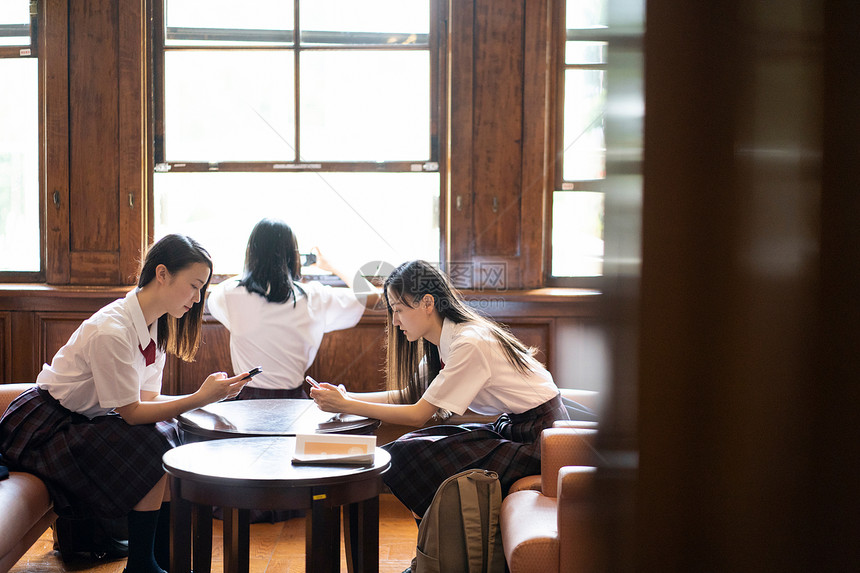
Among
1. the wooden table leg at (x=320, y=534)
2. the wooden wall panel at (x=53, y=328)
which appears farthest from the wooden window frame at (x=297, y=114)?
the wooden table leg at (x=320, y=534)

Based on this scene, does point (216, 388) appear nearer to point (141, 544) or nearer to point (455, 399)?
point (141, 544)

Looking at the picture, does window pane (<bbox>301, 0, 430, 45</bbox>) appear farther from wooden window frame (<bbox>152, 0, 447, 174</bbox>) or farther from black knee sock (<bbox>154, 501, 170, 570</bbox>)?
black knee sock (<bbox>154, 501, 170, 570</bbox>)

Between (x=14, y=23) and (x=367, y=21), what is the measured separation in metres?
1.78

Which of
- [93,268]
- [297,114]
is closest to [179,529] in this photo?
[93,268]

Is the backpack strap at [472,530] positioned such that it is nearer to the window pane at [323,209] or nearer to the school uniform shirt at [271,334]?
the school uniform shirt at [271,334]

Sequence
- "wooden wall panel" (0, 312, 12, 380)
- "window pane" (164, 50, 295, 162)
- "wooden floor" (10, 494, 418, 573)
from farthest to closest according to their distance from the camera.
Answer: "window pane" (164, 50, 295, 162)
"wooden wall panel" (0, 312, 12, 380)
"wooden floor" (10, 494, 418, 573)

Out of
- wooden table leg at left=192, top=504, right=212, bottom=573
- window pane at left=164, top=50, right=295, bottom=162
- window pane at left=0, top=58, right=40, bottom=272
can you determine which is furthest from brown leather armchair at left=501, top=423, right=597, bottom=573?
window pane at left=0, top=58, right=40, bottom=272

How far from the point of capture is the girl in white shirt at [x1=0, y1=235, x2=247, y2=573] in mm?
2146

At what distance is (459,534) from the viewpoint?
2033 millimetres

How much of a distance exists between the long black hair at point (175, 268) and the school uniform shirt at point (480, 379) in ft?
2.76

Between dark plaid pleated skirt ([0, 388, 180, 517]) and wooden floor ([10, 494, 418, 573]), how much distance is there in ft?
1.61

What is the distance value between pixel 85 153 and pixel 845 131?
12.5ft

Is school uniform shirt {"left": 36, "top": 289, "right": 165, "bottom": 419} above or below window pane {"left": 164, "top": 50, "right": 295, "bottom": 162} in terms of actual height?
below

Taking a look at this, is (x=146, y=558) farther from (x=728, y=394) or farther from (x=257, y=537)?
(x=728, y=394)
